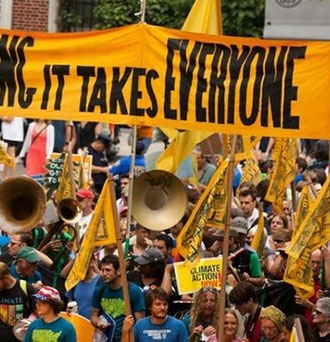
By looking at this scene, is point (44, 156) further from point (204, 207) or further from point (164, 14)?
point (164, 14)

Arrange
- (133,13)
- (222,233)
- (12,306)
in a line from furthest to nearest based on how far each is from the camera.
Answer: (133,13) < (222,233) < (12,306)

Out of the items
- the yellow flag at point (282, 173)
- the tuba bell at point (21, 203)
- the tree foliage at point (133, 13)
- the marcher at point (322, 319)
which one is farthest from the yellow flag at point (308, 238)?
the tree foliage at point (133, 13)

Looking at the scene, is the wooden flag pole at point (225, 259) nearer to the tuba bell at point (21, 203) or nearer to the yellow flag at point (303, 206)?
the yellow flag at point (303, 206)

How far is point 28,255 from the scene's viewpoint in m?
13.3

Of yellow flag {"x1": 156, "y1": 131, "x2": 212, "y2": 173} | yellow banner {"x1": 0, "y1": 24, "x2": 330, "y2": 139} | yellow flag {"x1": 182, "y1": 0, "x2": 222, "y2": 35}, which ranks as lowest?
yellow flag {"x1": 156, "y1": 131, "x2": 212, "y2": 173}

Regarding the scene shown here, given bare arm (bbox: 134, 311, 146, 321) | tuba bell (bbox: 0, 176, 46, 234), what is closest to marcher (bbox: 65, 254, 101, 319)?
bare arm (bbox: 134, 311, 146, 321)

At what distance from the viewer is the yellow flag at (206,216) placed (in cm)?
1206

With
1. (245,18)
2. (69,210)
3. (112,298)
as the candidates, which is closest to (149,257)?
(112,298)

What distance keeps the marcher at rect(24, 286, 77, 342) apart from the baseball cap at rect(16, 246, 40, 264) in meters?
1.55

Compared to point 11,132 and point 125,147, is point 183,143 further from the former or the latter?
point 125,147

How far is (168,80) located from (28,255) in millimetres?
2273

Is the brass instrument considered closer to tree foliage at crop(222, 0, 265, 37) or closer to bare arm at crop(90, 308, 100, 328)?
bare arm at crop(90, 308, 100, 328)

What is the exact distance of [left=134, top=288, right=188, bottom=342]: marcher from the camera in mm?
11648

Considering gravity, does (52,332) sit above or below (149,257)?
below
